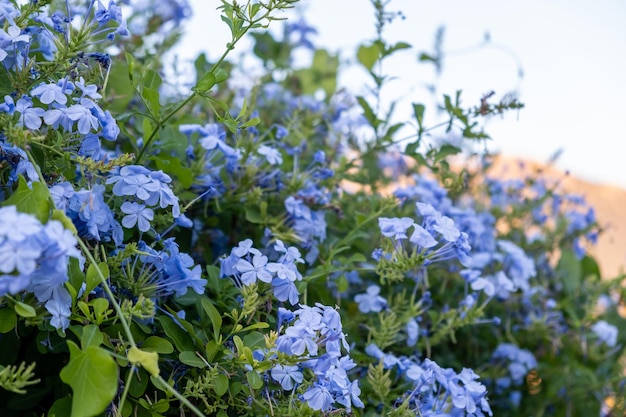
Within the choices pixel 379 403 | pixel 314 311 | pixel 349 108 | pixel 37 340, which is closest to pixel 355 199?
pixel 349 108

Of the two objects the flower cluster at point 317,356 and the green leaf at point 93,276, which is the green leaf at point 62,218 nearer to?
the green leaf at point 93,276

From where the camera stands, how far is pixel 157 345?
758mm

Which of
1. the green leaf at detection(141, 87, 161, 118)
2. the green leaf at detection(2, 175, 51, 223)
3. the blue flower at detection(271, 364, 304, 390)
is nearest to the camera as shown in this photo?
the green leaf at detection(2, 175, 51, 223)

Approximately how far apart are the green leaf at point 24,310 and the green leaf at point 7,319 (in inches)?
1.0

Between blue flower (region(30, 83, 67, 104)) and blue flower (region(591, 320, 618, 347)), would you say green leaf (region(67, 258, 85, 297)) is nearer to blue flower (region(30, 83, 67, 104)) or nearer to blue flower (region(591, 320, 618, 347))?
blue flower (region(30, 83, 67, 104))

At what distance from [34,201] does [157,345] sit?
0.22 metres

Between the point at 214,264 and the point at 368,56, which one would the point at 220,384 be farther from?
the point at 368,56

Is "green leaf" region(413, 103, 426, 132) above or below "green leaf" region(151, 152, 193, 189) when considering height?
above

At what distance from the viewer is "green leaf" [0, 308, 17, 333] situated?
66 cm

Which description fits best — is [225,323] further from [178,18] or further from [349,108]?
[178,18]

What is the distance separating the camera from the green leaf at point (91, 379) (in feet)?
2.02

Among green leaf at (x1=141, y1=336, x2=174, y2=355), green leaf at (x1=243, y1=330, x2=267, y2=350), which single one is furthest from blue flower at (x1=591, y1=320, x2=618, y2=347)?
green leaf at (x1=141, y1=336, x2=174, y2=355)

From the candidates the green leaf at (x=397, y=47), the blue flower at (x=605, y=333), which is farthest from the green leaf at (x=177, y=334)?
the blue flower at (x=605, y=333)

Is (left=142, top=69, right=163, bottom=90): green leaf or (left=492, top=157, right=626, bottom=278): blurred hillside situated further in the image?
(left=492, top=157, right=626, bottom=278): blurred hillside
